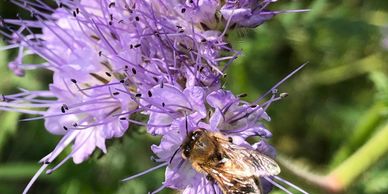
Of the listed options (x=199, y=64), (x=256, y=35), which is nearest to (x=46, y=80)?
(x=256, y=35)

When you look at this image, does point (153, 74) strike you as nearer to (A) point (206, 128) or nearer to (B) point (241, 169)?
(A) point (206, 128)

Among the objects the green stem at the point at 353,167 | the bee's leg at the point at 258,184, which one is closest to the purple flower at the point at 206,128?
the bee's leg at the point at 258,184

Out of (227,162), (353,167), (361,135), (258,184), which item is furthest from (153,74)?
(361,135)

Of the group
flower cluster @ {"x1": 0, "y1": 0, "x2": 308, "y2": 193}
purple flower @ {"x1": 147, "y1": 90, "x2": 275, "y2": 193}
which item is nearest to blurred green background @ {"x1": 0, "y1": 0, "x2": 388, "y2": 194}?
flower cluster @ {"x1": 0, "y1": 0, "x2": 308, "y2": 193}

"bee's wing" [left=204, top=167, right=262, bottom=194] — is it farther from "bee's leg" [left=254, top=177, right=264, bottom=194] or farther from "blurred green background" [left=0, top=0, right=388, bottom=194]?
"blurred green background" [left=0, top=0, right=388, bottom=194]

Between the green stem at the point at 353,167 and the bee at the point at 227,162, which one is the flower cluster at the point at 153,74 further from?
the green stem at the point at 353,167

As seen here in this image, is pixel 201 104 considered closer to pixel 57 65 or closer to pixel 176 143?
pixel 176 143
